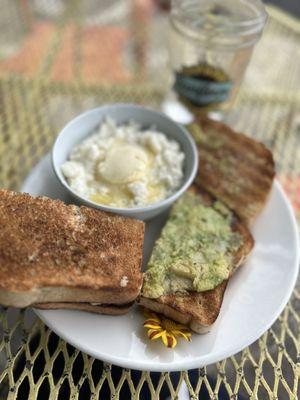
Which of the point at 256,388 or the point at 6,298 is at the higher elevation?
the point at 6,298

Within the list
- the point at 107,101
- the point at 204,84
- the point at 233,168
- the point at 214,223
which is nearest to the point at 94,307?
the point at 214,223

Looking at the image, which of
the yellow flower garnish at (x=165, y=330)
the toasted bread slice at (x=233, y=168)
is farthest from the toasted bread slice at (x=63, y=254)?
the toasted bread slice at (x=233, y=168)

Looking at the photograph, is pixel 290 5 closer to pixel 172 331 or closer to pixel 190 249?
pixel 190 249

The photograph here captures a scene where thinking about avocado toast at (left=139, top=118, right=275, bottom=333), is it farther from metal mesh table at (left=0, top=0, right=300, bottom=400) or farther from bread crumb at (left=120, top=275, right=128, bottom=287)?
metal mesh table at (left=0, top=0, right=300, bottom=400)

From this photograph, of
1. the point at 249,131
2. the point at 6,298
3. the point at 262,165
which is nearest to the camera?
the point at 6,298

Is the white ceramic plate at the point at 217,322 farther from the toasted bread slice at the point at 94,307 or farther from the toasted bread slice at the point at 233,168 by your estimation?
the toasted bread slice at the point at 233,168

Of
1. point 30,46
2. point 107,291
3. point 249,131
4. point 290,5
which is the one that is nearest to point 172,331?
point 107,291

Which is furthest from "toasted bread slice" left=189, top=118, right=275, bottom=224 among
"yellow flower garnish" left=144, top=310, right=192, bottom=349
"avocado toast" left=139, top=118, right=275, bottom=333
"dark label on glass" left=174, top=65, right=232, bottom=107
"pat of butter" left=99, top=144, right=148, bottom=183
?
"yellow flower garnish" left=144, top=310, right=192, bottom=349
